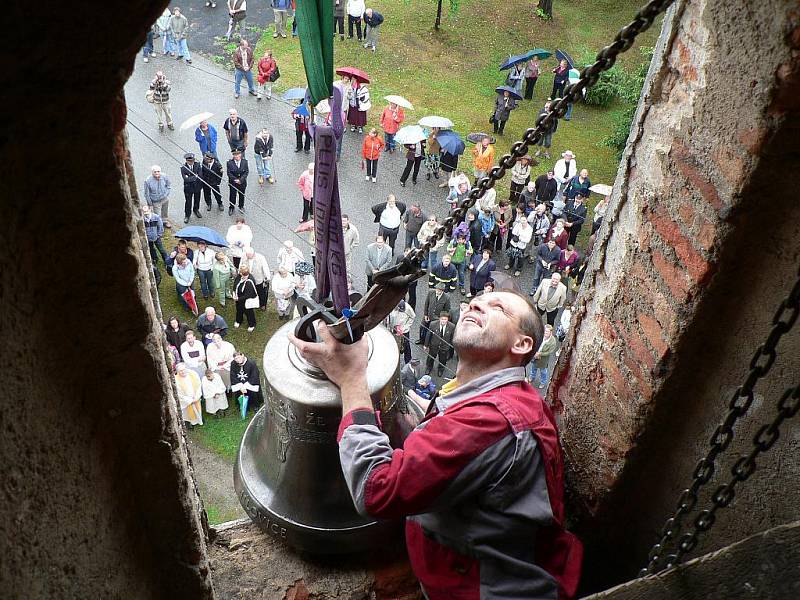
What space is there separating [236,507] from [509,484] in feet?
21.0

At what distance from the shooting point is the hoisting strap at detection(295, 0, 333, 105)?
2.20 metres

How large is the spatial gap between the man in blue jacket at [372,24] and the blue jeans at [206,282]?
891 centimetres

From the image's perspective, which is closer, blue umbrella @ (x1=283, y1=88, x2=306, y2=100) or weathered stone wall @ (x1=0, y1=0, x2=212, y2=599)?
weathered stone wall @ (x1=0, y1=0, x2=212, y2=599)

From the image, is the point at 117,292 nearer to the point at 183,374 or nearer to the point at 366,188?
the point at 183,374

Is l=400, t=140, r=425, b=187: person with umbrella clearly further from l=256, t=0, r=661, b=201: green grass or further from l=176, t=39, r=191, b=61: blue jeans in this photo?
l=176, t=39, r=191, b=61: blue jeans

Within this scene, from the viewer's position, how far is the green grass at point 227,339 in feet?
30.5

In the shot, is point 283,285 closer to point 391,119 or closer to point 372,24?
point 391,119

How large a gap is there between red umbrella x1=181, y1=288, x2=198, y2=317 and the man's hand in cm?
851

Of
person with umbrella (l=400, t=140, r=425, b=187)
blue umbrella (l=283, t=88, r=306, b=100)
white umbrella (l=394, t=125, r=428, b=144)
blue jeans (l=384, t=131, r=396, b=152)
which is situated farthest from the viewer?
blue jeans (l=384, t=131, r=396, b=152)

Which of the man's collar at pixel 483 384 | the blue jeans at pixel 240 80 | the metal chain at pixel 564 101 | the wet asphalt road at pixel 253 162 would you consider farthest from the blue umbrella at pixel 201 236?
the metal chain at pixel 564 101

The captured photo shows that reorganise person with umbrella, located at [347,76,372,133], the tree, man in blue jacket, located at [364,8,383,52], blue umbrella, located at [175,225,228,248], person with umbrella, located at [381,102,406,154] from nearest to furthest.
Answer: blue umbrella, located at [175,225,228,248], person with umbrella, located at [347,76,372,133], person with umbrella, located at [381,102,406,154], man in blue jacket, located at [364,8,383,52], the tree

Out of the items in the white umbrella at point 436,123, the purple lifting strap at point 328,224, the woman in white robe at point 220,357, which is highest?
the purple lifting strap at point 328,224

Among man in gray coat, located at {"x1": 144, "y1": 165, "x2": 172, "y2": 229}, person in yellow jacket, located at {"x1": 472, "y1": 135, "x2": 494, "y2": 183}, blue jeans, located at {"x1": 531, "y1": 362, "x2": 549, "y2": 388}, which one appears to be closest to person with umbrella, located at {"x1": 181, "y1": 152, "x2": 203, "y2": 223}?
man in gray coat, located at {"x1": 144, "y1": 165, "x2": 172, "y2": 229}

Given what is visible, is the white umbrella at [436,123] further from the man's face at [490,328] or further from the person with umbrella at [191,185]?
the man's face at [490,328]
